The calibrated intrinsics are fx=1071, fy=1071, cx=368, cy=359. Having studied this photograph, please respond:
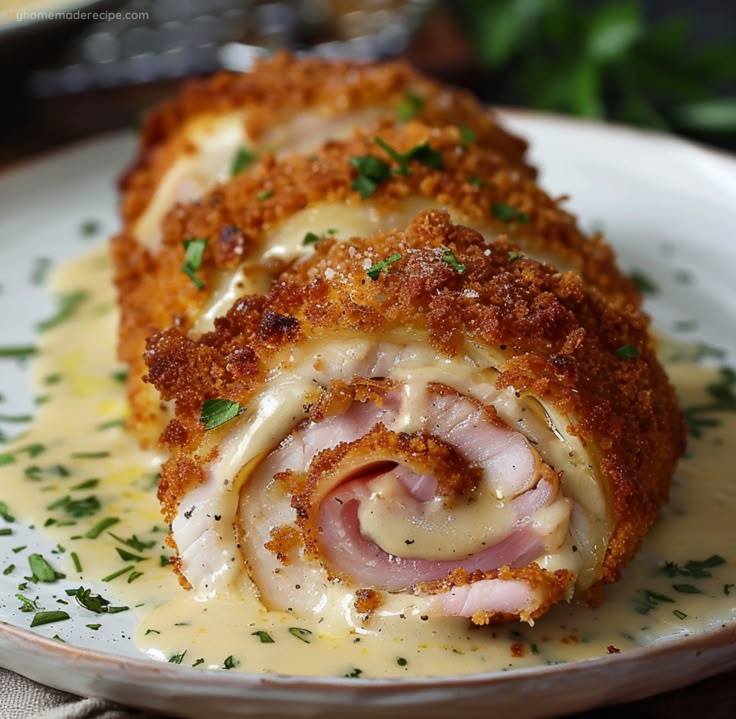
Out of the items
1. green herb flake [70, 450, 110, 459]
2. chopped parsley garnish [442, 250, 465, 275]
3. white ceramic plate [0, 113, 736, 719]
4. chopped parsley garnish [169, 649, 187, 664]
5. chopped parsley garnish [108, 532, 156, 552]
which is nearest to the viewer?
white ceramic plate [0, 113, 736, 719]

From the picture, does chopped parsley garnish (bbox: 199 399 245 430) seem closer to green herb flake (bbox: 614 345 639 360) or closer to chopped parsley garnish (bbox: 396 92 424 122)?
green herb flake (bbox: 614 345 639 360)

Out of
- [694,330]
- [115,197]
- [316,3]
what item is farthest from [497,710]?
[316,3]

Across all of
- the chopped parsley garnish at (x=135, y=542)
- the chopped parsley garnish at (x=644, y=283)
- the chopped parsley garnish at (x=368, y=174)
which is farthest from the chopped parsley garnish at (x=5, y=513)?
the chopped parsley garnish at (x=644, y=283)

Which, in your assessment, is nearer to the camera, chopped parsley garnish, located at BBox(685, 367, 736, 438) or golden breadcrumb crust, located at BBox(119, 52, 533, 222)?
chopped parsley garnish, located at BBox(685, 367, 736, 438)

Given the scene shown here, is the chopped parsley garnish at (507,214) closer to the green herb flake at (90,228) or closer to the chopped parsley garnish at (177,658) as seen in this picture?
the chopped parsley garnish at (177,658)

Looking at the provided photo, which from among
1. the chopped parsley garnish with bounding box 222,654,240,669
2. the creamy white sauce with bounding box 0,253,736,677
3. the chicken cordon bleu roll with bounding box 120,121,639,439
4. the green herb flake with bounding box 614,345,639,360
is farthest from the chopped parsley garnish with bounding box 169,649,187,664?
the green herb flake with bounding box 614,345,639,360

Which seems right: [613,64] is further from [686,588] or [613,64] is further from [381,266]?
[686,588]

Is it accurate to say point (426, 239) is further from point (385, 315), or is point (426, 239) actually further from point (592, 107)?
point (592, 107)
